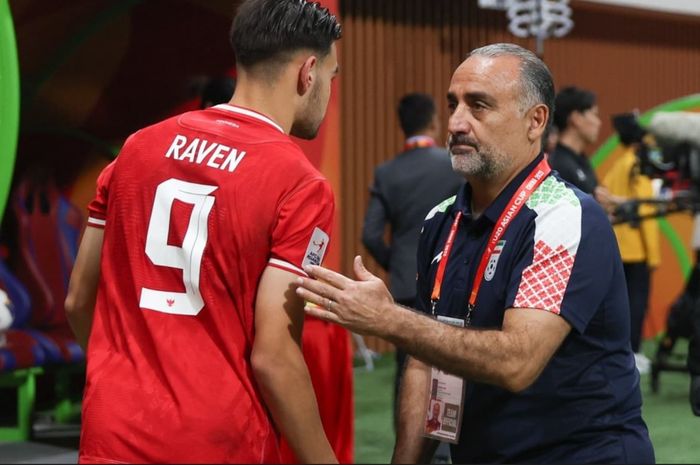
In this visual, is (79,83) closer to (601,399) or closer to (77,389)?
(77,389)

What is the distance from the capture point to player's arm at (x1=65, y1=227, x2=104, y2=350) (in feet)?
7.91

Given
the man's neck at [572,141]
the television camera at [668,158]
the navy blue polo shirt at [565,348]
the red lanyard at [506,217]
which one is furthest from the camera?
the television camera at [668,158]

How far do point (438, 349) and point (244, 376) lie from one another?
0.41 metres

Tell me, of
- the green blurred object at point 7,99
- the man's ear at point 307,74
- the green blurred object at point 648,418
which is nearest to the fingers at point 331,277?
the man's ear at point 307,74

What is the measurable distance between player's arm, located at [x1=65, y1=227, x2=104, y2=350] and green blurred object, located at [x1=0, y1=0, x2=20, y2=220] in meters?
1.63

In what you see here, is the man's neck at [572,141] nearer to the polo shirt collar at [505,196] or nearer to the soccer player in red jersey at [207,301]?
the polo shirt collar at [505,196]

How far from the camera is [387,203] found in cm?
551

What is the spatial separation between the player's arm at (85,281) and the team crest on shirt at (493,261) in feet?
2.74

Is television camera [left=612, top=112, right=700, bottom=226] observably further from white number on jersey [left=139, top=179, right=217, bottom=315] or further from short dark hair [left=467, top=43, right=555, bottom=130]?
white number on jersey [left=139, top=179, right=217, bottom=315]

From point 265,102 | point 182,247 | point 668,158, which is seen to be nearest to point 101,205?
point 182,247

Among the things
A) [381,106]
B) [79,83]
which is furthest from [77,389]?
[381,106]

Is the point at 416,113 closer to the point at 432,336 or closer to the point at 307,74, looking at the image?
the point at 307,74

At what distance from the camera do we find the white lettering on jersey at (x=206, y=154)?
2182 mm

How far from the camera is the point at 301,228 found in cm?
215
